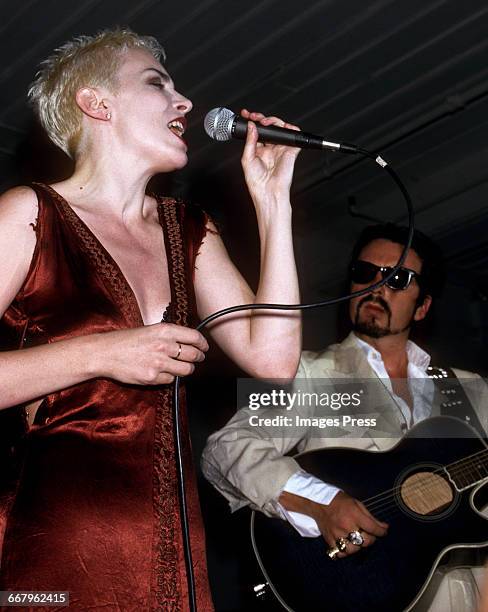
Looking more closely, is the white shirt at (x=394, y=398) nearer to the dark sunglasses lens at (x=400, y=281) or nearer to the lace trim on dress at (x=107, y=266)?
the dark sunglasses lens at (x=400, y=281)

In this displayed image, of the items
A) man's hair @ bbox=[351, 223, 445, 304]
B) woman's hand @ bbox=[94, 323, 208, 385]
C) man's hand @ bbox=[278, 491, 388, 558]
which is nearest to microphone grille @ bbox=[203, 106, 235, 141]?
woman's hand @ bbox=[94, 323, 208, 385]

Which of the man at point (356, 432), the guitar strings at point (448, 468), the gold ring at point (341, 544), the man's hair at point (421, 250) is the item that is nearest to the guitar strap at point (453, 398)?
the man at point (356, 432)

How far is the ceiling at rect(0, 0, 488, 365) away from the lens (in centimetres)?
365

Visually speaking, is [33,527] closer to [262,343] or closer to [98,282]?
[98,282]

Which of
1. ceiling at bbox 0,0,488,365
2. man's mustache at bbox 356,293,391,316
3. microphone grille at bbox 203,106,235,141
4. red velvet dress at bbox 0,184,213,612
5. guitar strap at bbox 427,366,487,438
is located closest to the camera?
red velvet dress at bbox 0,184,213,612

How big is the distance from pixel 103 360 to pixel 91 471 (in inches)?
6.8

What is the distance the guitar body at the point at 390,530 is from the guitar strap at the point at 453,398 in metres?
0.29

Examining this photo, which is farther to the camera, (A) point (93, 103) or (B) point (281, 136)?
(A) point (93, 103)

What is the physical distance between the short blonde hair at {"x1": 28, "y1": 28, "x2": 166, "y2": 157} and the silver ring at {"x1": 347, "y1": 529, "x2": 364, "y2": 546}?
1.42m

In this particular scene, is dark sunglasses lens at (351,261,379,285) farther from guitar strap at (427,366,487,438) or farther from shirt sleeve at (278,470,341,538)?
shirt sleeve at (278,470,341,538)

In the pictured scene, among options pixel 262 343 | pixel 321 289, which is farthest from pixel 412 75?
pixel 262 343

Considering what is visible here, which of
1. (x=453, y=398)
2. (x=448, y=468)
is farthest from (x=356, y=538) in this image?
(x=453, y=398)

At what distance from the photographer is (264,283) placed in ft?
5.32

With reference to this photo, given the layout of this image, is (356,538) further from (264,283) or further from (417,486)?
(264,283)
